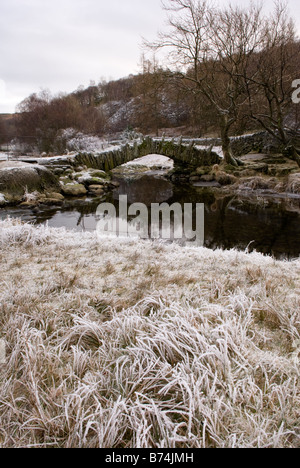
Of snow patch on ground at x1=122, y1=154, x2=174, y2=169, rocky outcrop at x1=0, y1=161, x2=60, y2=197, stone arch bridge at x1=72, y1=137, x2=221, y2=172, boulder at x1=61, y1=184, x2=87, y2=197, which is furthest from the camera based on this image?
snow patch on ground at x1=122, y1=154, x2=174, y2=169

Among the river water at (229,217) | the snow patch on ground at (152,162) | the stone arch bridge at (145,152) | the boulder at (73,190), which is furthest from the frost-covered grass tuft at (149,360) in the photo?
the snow patch on ground at (152,162)

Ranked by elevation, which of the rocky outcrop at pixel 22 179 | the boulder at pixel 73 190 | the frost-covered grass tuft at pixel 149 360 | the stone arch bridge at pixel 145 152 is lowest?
the frost-covered grass tuft at pixel 149 360

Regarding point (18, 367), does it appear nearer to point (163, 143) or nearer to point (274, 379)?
point (274, 379)

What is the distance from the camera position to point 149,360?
65.7 inches

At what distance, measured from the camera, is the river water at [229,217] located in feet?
18.1

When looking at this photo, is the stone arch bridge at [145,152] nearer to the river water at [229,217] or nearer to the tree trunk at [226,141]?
the tree trunk at [226,141]

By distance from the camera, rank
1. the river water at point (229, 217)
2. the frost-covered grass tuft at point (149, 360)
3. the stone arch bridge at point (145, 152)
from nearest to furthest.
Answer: the frost-covered grass tuft at point (149, 360)
the river water at point (229, 217)
the stone arch bridge at point (145, 152)

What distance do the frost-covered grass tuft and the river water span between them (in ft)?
8.30

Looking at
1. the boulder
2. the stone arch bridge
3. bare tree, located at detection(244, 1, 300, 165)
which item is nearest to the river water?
the boulder

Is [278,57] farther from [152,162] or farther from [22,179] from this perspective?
[152,162]

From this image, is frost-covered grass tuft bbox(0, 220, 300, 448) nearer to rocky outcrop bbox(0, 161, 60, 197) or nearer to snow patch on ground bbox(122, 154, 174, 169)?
rocky outcrop bbox(0, 161, 60, 197)

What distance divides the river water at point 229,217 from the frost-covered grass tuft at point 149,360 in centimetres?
253

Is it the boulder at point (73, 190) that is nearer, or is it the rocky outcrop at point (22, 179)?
the rocky outcrop at point (22, 179)

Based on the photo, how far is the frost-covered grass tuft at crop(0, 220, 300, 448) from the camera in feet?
4.12
